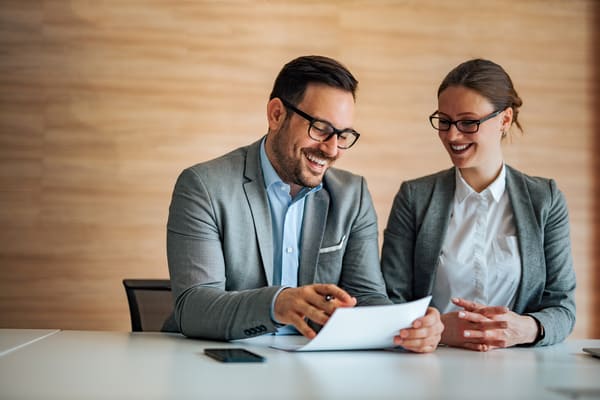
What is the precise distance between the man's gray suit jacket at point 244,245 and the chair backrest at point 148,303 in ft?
2.09

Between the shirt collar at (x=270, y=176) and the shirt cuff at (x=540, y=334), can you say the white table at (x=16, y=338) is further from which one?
the shirt cuff at (x=540, y=334)

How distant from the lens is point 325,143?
2293 mm

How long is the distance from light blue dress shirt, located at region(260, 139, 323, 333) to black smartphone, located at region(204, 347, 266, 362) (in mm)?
679

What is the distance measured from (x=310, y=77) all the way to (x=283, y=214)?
1.60ft

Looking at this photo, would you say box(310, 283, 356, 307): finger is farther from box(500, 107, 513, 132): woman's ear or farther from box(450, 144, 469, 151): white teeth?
box(500, 107, 513, 132): woman's ear

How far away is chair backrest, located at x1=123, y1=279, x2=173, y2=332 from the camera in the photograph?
8.95ft

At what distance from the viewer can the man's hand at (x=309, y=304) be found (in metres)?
1.70

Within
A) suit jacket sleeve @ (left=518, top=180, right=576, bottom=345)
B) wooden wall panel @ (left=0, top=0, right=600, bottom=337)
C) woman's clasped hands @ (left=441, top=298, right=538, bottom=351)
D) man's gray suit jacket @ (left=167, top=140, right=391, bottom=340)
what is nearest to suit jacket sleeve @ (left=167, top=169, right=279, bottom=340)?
man's gray suit jacket @ (left=167, top=140, right=391, bottom=340)

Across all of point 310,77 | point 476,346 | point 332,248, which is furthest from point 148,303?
point 476,346

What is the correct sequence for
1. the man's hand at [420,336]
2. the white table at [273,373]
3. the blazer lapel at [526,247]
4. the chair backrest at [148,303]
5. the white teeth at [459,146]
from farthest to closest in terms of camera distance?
the chair backrest at [148,303], the white teeth at [459,146], the blazer lapel at [526,247], the man's hand at [420,336], the white table at [273,373]

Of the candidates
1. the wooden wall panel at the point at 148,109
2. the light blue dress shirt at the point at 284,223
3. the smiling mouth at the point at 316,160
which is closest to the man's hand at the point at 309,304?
the light blue dress shirt at the point at 284,223

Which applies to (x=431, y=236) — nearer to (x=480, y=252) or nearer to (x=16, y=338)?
(x=480, y=252)

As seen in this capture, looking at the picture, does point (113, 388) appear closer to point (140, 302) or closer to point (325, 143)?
point (325, 143)

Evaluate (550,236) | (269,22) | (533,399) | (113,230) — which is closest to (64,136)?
(113,230)
